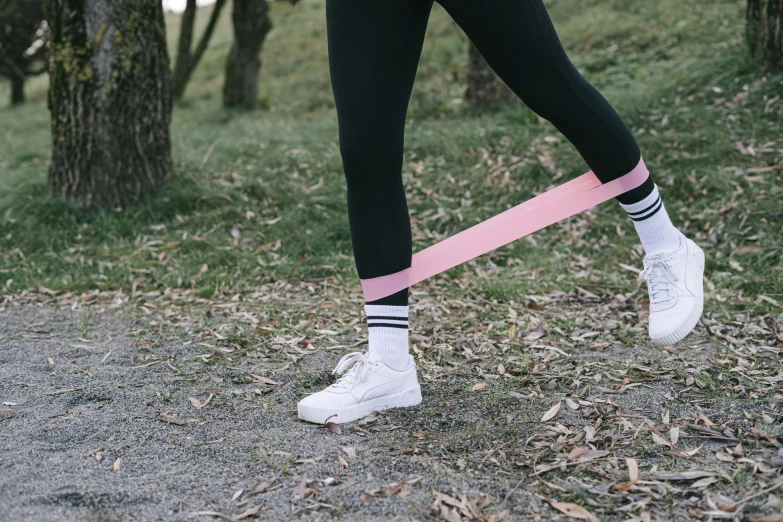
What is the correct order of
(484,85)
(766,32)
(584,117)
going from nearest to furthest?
(584,117)
(766,32)
(484,85)

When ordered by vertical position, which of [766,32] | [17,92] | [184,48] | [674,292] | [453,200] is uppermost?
[184,48]

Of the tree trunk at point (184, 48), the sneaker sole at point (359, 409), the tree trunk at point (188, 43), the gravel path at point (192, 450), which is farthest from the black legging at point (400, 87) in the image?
the tree trunk at point (184, 48)

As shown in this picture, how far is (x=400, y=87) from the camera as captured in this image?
71.1 inches

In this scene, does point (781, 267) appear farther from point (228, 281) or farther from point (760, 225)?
point (228, 281)

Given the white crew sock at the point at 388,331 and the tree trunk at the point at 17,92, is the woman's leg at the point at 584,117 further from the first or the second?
the tree trunk at the point at 17,92

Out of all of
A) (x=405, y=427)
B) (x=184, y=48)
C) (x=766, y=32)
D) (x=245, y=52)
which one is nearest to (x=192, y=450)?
(x=405, y=427)

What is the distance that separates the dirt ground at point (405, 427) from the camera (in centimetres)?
151

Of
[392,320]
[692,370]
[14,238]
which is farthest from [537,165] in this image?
[14,238]

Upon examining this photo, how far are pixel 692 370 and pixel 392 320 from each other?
3.45 ft

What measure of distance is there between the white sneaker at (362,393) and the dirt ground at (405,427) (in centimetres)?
5

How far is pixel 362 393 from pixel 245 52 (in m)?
7.55

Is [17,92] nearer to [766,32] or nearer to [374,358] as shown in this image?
[766,32]

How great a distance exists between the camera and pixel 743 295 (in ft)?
10.2

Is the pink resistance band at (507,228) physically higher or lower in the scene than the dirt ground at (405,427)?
higher
